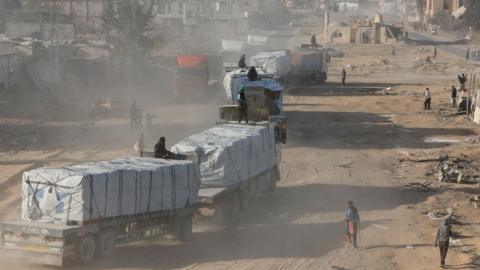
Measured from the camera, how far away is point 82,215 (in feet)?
64.1

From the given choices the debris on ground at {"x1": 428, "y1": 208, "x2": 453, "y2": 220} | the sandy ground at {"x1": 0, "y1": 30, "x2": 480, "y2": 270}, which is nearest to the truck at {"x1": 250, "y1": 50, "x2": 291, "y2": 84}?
the sandy ground at {"x1": 0, "y1": 30, "x2": 480, "y2": 270}

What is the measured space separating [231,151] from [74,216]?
6.53 meters

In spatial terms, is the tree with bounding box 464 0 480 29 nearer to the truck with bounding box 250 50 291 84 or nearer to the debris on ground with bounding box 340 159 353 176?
the truck with bounding box 250 50 291 84

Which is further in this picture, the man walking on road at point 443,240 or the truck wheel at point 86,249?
the man walking on road at point 443,240

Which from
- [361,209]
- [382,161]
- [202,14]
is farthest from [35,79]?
[202,14]

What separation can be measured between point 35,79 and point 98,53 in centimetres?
780

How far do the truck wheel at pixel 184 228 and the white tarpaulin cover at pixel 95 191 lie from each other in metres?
0.71

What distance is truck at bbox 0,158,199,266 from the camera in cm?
1939

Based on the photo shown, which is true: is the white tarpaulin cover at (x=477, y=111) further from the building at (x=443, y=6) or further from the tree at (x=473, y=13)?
the building at (x=443, y=6)

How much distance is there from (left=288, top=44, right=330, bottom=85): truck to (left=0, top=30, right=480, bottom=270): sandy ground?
4806mm

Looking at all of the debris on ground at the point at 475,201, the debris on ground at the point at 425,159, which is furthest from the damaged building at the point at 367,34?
the debris on ground at the point at 475,201

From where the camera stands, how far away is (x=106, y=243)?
20438 millimetres

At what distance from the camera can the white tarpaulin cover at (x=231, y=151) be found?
2483cm

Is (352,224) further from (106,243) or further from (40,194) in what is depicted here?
(40,194)
